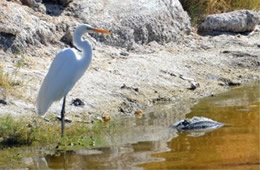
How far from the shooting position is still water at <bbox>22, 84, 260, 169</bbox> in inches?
299

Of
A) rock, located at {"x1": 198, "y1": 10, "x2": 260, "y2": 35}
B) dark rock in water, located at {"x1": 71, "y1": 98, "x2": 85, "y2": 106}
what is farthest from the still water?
rock, located at {"x1": 198, "y1": 10, "x2": 260, "y2": 35}

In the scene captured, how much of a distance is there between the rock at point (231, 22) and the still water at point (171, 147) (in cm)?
491

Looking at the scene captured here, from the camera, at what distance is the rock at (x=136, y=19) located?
13.3 metres

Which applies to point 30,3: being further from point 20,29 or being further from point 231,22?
point 231,22

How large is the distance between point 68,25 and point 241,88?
300cm

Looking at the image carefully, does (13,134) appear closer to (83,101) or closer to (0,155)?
(0,155)

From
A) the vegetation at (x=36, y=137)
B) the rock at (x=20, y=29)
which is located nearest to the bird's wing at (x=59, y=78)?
the vegetation at (x=36, y=137)

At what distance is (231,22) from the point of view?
15352mm

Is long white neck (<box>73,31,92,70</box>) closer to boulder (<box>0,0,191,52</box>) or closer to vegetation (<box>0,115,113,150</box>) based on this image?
vegetation (<box>0,115,113,150</box>)

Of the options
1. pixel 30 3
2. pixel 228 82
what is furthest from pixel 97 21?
pixel 228 82

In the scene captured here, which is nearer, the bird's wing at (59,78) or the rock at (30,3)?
the bird's wing at (59,78)

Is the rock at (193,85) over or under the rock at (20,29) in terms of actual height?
under

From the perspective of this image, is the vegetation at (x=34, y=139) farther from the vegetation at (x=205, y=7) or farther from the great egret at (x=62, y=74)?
the vegetation at (x=205, y=7)

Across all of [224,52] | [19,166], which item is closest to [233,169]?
[19,166]
